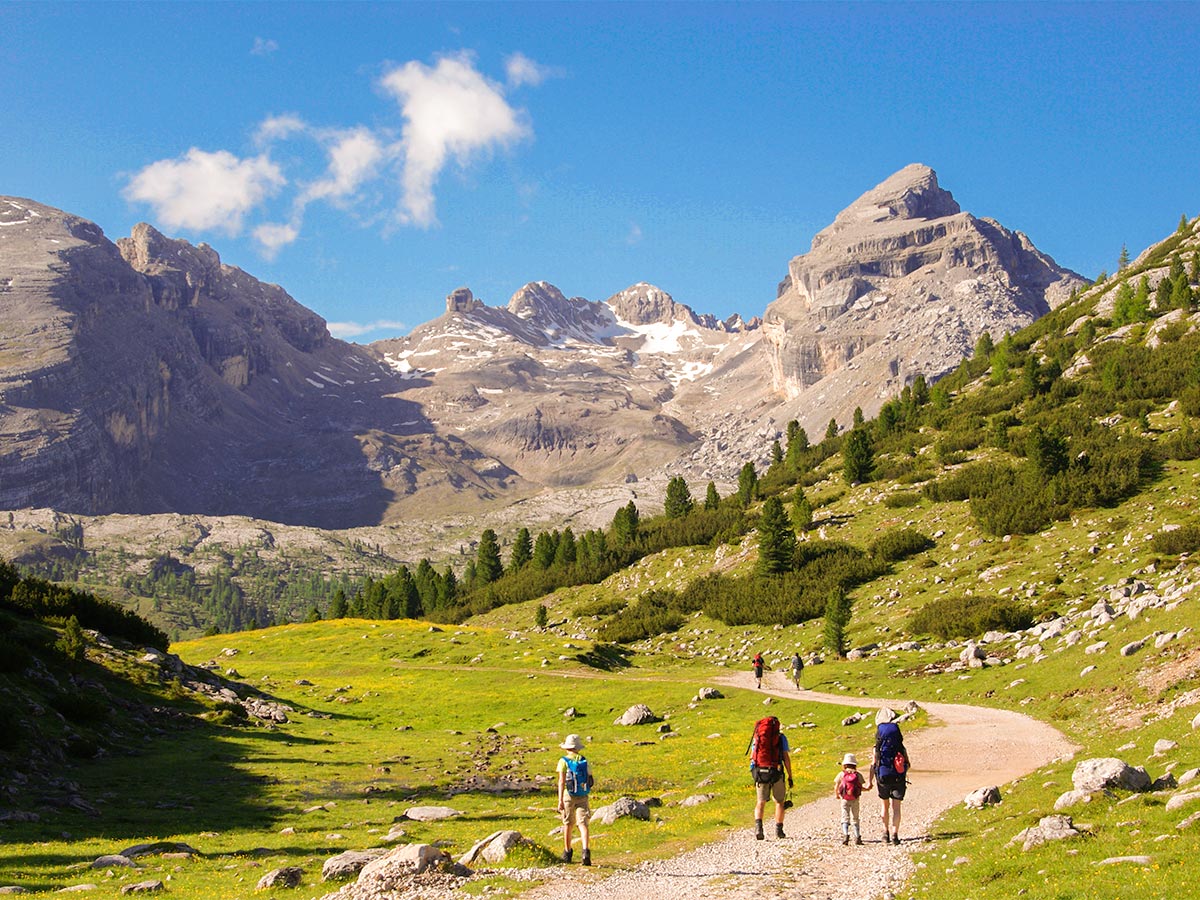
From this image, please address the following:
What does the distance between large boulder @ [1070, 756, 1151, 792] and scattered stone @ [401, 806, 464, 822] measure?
17.3 m

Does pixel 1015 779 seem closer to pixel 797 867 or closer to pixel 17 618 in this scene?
pixel 797 867

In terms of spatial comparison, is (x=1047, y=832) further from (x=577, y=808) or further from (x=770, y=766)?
(x=577, y=808)

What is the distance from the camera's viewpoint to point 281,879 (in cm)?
1773

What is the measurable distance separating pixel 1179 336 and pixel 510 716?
88263 millimetres

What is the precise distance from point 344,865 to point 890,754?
12871mm

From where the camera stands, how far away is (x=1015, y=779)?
24.4m

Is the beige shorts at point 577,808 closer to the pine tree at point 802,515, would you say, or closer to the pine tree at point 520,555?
the pine tree at point 802,515

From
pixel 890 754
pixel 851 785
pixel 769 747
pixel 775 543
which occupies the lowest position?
pixel 851 785

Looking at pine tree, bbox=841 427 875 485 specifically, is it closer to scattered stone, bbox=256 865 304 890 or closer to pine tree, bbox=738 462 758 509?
pine tree, bbox=738 462 758 509

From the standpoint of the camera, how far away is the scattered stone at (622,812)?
924 inches

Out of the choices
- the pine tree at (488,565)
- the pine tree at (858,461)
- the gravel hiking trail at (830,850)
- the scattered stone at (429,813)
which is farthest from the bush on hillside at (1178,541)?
the pine tree at (488,565)

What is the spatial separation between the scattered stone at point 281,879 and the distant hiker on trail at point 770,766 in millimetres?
10684

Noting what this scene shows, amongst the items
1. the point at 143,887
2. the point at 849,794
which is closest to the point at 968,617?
the point at 849,794

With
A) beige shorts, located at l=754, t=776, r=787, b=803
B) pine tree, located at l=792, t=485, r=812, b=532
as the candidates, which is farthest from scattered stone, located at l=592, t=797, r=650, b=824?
pine tree, located at l=792, t=485, r=812, b=532
